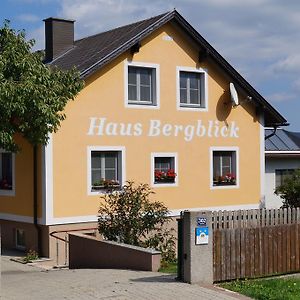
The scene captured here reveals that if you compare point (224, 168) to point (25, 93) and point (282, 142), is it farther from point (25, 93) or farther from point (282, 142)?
point (25, 93)

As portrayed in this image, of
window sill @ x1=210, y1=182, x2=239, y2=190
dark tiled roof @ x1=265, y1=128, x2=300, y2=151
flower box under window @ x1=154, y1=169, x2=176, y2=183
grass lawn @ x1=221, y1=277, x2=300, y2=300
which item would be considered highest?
dark tiled roof @ x1=265, y1=128, x2=300, y2=151

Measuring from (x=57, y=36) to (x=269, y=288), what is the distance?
1536 centimetres

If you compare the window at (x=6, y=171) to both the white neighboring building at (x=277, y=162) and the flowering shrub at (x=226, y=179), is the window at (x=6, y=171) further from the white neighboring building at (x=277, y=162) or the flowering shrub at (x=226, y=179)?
the white neighboring building at (x=277, y=162)

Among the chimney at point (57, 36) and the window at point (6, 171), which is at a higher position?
the chimney at point (57, 36)

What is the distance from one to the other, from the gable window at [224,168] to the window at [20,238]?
7029mm

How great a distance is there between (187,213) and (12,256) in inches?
398

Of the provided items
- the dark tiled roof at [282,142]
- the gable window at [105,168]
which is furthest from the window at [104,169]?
the dark tiled roof at [282,142]

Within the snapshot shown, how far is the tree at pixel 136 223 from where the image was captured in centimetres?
1636

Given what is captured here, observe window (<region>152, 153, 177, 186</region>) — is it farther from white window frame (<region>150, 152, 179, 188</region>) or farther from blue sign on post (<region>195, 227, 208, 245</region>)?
blue sign on post (<region>195, 227, 208, 245</region>)

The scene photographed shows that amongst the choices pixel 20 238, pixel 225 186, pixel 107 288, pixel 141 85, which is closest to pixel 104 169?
pixel 141 85

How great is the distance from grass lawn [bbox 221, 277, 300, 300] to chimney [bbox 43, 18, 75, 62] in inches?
561

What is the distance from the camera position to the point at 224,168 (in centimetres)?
2491

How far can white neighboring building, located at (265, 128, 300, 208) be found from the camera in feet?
97.8

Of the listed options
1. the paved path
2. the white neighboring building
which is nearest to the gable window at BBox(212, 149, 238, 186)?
the white neighboring building
